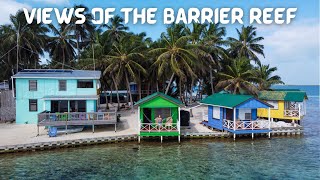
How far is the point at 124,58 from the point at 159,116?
15.2 meters

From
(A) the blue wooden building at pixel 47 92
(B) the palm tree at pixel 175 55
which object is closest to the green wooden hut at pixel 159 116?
(A) the blue wooden building at pixel 47 92

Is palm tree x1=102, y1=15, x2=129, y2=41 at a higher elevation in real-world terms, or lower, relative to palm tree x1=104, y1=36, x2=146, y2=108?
higher

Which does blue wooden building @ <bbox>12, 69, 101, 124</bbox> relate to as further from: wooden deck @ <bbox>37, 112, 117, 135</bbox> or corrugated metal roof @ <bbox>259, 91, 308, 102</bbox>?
corrugated metal roof @ <bbox>259, 91, 308, 102</bbox>

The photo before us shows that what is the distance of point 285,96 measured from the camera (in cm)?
3111

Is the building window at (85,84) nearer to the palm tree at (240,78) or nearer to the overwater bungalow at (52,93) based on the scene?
the overwater bungalow at (52,93)

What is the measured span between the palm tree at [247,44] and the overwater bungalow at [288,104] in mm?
16285

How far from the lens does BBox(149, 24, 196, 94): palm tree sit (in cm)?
3575

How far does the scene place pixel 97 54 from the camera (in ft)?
133

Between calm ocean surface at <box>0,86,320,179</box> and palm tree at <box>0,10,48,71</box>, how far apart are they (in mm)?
27775

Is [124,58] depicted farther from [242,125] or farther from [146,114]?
[242,125]

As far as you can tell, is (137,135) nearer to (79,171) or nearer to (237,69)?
(79,171)

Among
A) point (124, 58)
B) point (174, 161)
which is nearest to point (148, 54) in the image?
point (124, 58)

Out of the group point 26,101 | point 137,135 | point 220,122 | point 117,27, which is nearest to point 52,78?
point 26,101

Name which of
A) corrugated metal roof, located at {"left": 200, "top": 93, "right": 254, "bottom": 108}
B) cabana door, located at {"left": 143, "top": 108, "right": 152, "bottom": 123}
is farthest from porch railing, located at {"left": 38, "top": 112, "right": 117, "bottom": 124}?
corrugated metal roof, located at {"left": 200, "top": 93, "right": 254, "bottom": 108}
